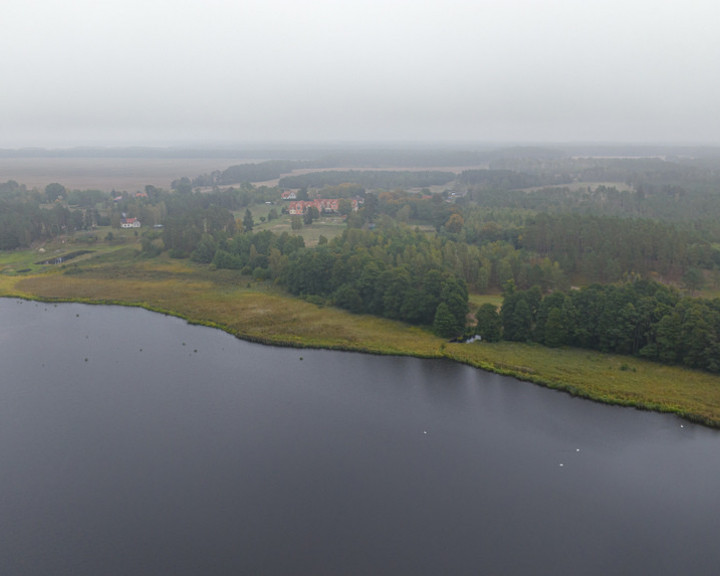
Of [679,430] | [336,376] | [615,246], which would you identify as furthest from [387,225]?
[679,430]

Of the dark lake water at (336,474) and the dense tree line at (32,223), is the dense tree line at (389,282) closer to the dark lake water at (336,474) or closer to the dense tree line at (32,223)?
the dark lake water at (336,474)

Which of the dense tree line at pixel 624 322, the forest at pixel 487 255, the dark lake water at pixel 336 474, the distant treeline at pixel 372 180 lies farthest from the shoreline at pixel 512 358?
the distant treeline at pixel 372 180

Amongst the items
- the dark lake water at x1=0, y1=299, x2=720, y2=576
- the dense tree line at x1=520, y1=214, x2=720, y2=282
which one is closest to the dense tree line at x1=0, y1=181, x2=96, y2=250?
the dark lake water at x1=0, y1=299, x2=720, y2=576

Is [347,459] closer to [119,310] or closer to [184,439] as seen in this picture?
[184,439]

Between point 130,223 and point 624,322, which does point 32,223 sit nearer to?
point 130,223

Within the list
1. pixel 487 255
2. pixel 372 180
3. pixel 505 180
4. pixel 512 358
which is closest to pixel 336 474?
pixel 512 358

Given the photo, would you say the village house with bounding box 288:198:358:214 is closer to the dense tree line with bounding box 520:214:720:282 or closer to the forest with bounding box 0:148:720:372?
the forest with bounding box 0:148:720:372
